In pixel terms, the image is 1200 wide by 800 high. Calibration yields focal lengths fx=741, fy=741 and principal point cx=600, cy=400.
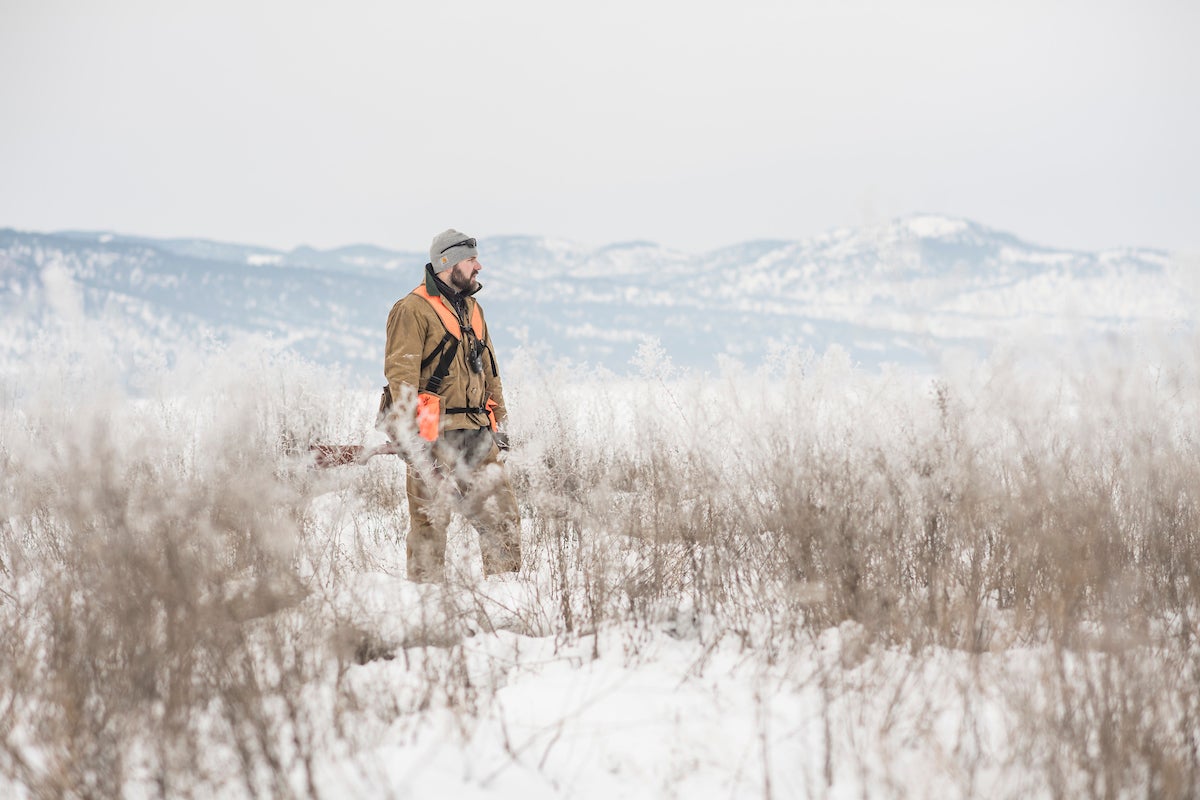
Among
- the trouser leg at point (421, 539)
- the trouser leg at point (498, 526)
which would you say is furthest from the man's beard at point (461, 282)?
the trouser leg at point (421, 539)

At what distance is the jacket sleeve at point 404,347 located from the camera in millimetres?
3639

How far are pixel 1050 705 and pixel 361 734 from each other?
6.11 ft

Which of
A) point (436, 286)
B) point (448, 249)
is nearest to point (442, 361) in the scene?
point (436, 286)

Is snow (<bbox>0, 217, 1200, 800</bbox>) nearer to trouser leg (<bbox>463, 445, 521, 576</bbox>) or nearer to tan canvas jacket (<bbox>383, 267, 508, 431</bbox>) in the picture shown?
trouser leg (<bbox>463, 445, 521, 576</bbox>)

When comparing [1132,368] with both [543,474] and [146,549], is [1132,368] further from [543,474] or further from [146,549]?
[146,549]

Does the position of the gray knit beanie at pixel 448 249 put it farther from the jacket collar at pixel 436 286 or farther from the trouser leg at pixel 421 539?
the trouser leg at pixel 421 539

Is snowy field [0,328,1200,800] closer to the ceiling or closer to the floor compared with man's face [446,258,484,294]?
closer to the floor

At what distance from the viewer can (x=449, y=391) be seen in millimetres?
3844

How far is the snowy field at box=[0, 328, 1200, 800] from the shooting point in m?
1.90

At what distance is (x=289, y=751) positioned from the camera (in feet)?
6.88

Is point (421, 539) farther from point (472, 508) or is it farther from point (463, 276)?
point (463, 276)

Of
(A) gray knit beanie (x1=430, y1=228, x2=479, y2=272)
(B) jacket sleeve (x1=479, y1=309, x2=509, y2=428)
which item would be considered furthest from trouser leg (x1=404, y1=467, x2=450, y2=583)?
(A) gray knit beanie (x1=430, y1=228, x2=479, y2=272)

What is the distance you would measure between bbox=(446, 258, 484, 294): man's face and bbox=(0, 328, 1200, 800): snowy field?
1.14 metres

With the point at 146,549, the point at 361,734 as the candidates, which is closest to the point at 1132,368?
the point at 361,734
